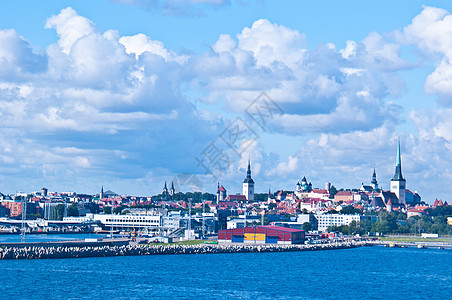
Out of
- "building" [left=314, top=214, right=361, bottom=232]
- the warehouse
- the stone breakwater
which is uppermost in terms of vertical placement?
"building" [left=314, top=214, right=361, bottom=232]

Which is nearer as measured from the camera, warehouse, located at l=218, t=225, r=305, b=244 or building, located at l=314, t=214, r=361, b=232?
warehouse, located at l=218, t=225, r=305, b=244

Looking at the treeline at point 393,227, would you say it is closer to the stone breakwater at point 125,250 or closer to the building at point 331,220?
the building at point 331,220

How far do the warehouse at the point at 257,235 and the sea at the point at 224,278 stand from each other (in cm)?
1560

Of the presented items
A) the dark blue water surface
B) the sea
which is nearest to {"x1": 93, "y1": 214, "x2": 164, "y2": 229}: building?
the sea

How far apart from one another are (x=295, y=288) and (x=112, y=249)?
31.8 m

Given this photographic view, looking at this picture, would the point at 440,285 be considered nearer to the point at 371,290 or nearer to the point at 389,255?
the point at 371,290

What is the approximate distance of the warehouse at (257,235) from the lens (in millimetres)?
111000

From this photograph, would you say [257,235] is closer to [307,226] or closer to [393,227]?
[307,226]

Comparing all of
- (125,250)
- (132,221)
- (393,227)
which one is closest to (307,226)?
(393,227)

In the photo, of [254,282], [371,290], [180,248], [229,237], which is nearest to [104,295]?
[254,282]

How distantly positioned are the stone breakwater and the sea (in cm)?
187

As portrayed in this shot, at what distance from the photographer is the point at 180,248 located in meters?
95.6

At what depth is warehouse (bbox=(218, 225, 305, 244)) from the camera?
111m

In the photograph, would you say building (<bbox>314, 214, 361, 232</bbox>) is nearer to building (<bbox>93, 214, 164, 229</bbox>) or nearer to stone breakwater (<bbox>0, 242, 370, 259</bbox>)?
building (<bbox>93, 214, 164, 229</bbox>)
